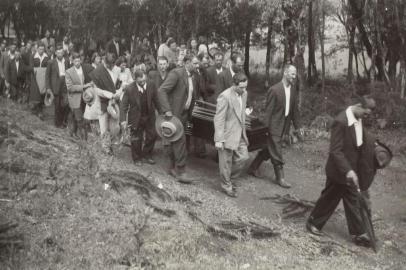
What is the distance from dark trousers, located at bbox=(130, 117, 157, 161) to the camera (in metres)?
11.1

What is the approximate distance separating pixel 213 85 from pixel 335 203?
4596 millimetres

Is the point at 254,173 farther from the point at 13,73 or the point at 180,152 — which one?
the point at 13,73

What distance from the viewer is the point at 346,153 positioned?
26.3 ft

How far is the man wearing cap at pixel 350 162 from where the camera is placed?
7.85 m

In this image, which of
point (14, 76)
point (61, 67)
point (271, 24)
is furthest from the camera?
point (271, 24)

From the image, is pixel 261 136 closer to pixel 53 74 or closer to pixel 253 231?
pixel 253 231

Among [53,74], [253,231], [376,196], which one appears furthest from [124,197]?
[53,74]

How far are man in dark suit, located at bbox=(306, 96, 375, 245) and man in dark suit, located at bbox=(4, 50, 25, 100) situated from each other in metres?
11.1

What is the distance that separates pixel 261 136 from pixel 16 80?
872 cm

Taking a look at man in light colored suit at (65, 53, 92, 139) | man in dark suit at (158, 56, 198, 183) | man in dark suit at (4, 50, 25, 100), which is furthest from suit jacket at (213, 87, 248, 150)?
man in dark suit at (4, 50, 25, 100)

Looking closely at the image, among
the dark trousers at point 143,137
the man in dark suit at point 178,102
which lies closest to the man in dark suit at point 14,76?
the dark trousers at point 143,137

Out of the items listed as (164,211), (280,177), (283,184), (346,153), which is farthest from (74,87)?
(346,153)

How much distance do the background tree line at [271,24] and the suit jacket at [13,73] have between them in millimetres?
3646

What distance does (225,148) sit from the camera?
1002 centimetres
